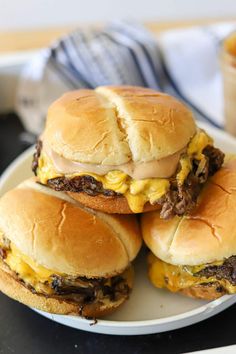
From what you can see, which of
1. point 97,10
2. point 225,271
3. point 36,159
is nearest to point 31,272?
point 36,159

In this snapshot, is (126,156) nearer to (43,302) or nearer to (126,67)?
(43,302)

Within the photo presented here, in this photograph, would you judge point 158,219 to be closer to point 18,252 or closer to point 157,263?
point 157,263

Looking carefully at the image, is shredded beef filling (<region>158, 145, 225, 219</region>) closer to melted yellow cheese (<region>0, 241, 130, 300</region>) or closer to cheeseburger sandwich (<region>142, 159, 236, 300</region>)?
cheeseburger sandwich (<region>142, 159, 236, 300</region>)

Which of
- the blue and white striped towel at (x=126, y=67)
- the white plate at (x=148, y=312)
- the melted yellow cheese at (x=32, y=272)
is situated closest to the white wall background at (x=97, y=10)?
the blue and white striped towel at (x=126, y=67)

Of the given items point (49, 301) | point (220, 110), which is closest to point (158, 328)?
point (49, 301)

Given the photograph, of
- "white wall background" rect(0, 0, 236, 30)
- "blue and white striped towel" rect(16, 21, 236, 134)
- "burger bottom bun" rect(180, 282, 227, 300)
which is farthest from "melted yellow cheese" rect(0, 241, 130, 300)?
"white wall background" rect(0, 0, 236, 30)
